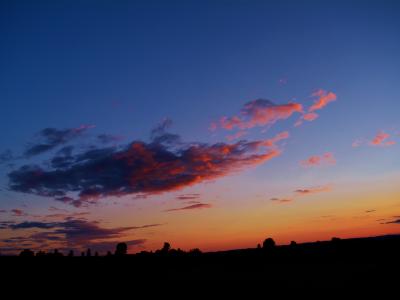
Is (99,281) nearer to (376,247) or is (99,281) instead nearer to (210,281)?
(210,281)

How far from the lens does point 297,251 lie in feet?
138

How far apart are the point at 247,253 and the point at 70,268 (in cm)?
2297

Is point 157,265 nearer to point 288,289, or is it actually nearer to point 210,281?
point 210,281

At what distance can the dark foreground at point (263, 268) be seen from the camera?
2326cm

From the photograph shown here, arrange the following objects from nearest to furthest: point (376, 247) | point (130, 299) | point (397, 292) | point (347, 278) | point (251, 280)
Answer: point (397, 292)
point (130, 299)
point (347, 278)
point (251, 280)
point (376, 247)

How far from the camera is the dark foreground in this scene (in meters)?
23.3

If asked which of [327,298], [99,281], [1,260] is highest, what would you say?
[1,260]

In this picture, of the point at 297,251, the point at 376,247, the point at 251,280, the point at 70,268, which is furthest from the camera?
the point at 297,251

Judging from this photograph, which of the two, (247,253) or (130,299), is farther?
(247,253)

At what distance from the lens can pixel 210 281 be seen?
82.7ft

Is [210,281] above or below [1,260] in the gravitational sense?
below

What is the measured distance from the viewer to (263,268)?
33.3 meters

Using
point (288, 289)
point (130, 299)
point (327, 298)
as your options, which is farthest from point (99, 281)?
point (327, 298)

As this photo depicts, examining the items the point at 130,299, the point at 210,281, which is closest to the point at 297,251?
the point at 210,281
